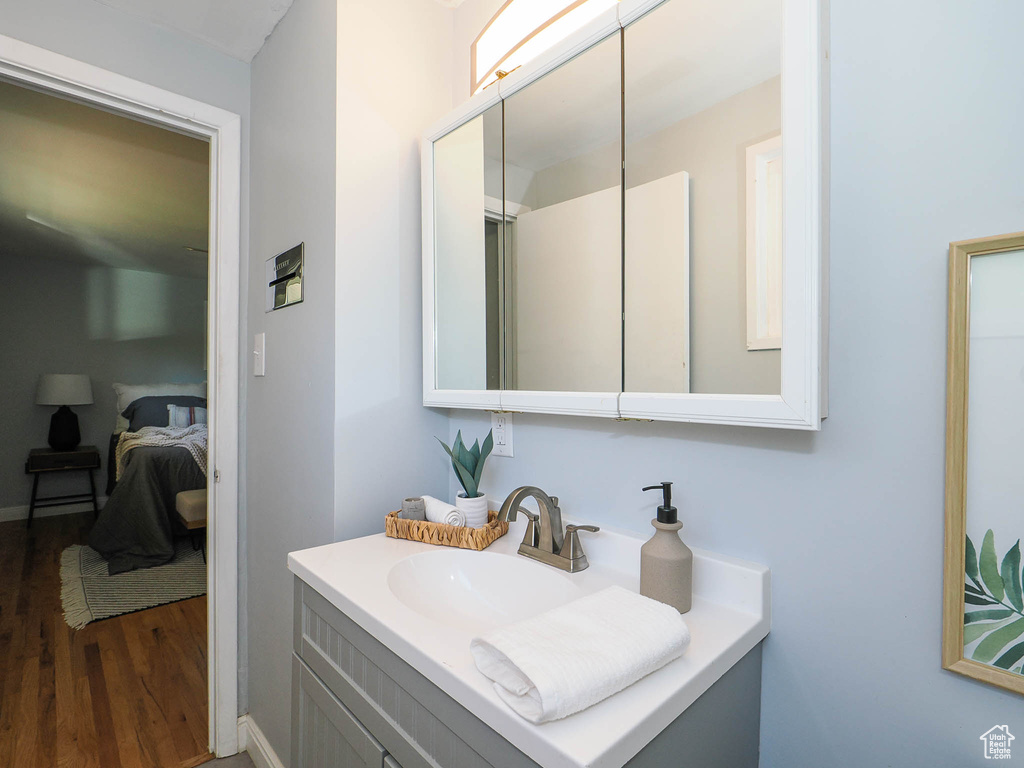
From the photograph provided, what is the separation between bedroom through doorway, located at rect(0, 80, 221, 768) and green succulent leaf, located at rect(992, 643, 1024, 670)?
1.88m

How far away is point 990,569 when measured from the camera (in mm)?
636

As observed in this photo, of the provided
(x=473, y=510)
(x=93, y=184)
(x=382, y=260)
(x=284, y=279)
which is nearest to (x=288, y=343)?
(x=284, y=279)

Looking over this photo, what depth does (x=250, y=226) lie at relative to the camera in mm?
1698

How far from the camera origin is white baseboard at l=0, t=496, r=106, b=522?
4.29 meters

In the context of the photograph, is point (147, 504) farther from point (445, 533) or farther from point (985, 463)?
point (985, 463)

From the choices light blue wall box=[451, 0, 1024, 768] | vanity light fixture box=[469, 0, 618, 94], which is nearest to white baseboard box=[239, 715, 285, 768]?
light blue wall box=[451, 0, 1024, 768]

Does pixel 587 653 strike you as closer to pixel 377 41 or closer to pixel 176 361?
pixel 377 41

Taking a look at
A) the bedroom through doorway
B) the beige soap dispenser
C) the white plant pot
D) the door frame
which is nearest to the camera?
the beige soap dispenser

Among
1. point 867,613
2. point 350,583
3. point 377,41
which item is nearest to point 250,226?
point 377,41

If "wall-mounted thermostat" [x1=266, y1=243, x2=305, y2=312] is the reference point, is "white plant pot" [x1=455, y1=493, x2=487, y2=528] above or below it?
below

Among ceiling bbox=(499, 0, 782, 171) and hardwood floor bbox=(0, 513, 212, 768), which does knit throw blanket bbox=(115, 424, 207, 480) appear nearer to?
hardwood floor bbox=(0, 513, 212, 768)

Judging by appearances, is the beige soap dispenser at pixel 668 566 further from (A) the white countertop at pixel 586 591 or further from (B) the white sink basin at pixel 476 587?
(B) the white sink basin at pixel 476 587

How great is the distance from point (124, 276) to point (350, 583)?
547 cm

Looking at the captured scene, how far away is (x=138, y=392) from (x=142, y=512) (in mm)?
1982
